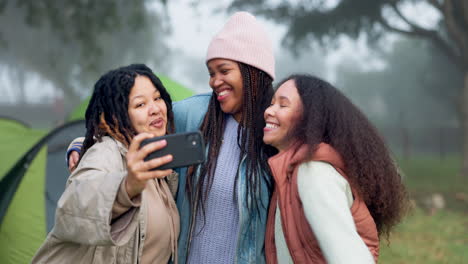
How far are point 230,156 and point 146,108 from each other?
51cm

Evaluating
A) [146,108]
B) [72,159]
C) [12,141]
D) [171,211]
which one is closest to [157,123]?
[146,108]

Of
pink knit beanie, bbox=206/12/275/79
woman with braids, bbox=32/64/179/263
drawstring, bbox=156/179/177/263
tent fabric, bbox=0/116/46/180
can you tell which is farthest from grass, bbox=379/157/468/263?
tent fabric, bbox=0/116/46/180

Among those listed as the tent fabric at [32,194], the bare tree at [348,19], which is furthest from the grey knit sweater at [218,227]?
the bare tree at [348,19]

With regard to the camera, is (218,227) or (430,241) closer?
(218,227)

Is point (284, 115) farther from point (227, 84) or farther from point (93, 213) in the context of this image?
point (93, 213)

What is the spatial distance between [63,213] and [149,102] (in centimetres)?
62

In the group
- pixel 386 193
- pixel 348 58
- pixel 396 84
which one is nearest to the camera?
pixel 386 193

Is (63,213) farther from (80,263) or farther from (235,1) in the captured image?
(235,1)

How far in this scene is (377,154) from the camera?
1.79m

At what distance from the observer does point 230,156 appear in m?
2.20

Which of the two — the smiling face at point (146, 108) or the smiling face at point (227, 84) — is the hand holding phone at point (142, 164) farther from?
the smiling face at point (227, 84)

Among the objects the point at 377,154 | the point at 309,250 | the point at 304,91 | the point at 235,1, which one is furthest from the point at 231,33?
the point at 235,1

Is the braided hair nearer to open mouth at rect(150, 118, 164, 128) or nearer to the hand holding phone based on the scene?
open mouth at rect(150, 118, 164, 128)

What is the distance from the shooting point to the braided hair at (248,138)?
6.92ft
